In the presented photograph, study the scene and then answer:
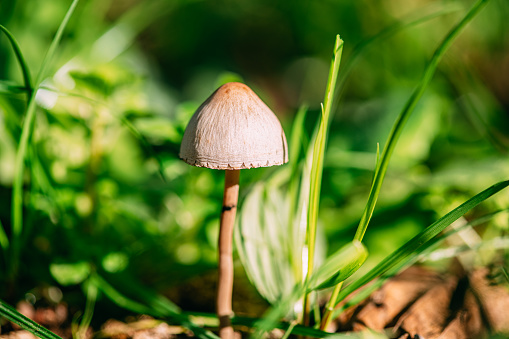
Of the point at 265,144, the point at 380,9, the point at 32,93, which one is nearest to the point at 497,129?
the point at 380,9

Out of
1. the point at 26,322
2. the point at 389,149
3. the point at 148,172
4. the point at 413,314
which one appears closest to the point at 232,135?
the point at 389,149

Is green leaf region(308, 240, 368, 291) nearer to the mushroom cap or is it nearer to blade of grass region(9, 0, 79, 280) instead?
the mushroom cap

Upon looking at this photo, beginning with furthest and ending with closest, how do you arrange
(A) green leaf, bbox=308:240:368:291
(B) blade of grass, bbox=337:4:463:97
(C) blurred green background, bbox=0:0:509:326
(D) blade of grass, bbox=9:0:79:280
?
(C) blurred green background, bbox=0:0:509:326, (B) blade of grass, bbox=337:4:463:97, (D) blade of grass, bbox=9:0:79:280, (A) green leaf, bbox=308:240:368:291

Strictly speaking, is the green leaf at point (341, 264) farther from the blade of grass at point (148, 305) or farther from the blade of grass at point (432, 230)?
the blade of grass at point (148, 305)

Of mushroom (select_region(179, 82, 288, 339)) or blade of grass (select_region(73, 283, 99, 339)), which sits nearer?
mushroom (select_region(179, 82, 288, 339))

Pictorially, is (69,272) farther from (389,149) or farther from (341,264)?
(389,149)

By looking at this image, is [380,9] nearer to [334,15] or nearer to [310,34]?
[334,15]

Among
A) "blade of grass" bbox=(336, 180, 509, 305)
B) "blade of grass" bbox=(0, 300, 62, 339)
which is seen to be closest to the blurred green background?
"blade of grass" bbox=(0, 300, 62, 339)

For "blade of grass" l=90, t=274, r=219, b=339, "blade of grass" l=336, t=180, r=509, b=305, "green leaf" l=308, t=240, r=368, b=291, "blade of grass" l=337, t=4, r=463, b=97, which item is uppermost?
"blade of grass" l=337, t=4, r=463, b=97

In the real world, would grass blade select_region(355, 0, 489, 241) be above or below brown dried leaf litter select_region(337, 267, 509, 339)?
above
